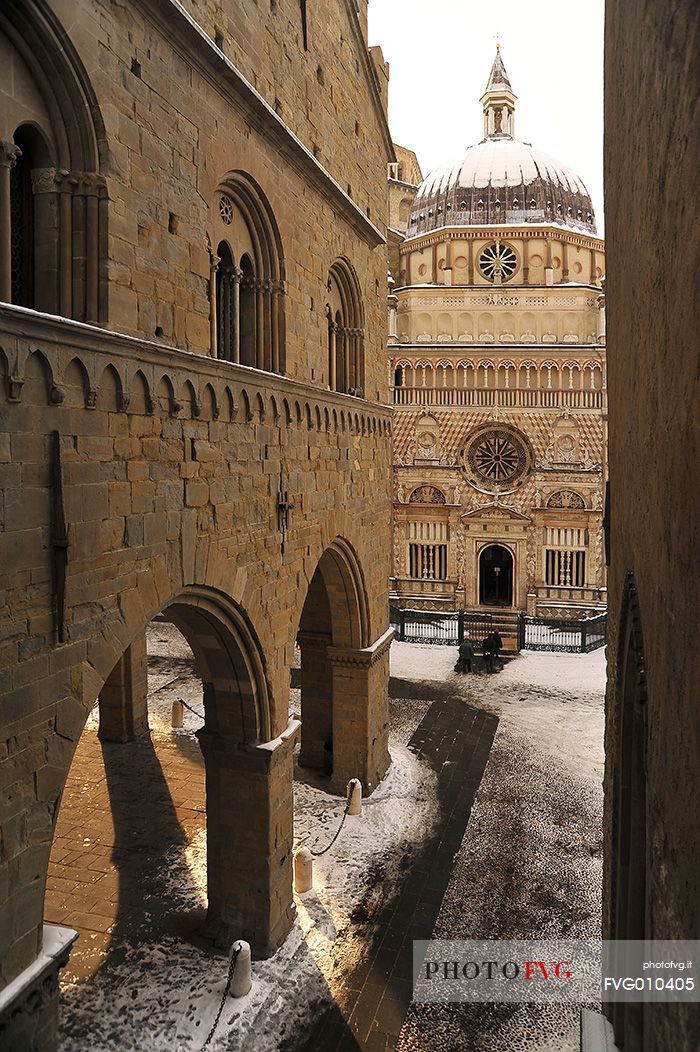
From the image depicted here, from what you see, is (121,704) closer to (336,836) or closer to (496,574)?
(336,836)

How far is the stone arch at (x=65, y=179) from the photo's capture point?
649cm

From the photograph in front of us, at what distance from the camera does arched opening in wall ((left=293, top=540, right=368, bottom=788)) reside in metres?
14.0

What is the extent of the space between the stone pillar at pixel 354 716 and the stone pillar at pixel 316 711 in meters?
0.69

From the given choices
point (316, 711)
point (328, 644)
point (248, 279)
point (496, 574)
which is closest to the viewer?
point (248, 279)

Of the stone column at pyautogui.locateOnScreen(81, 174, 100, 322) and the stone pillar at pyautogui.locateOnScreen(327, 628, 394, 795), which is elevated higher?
the stone column at pyautogui.locateOnScreen(81, 174, 100, 322)

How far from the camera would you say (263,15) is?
9.89 meters

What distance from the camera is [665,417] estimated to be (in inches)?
165

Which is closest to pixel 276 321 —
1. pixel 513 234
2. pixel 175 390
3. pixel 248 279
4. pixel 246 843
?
pixel 248 279

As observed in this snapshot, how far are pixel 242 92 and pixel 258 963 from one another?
33.7 ft

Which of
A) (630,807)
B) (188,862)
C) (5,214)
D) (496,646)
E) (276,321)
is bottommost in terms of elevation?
(188,862)

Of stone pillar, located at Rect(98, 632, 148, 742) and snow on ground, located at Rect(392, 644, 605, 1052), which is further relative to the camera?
stone pillar, located at Rect(98, 632, 148, 742)

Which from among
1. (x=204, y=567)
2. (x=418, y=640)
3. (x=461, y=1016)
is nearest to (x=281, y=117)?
(x=204, y=567)

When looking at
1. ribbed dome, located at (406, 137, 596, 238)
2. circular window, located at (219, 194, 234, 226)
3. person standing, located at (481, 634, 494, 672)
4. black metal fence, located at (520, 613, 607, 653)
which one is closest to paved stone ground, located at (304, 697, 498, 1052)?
person standing, located at (481, 634, 494, 672)

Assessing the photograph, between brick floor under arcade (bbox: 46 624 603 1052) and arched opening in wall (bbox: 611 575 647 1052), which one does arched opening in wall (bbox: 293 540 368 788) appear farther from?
arched opening in wall (bbox: 611 575 647 1052)
